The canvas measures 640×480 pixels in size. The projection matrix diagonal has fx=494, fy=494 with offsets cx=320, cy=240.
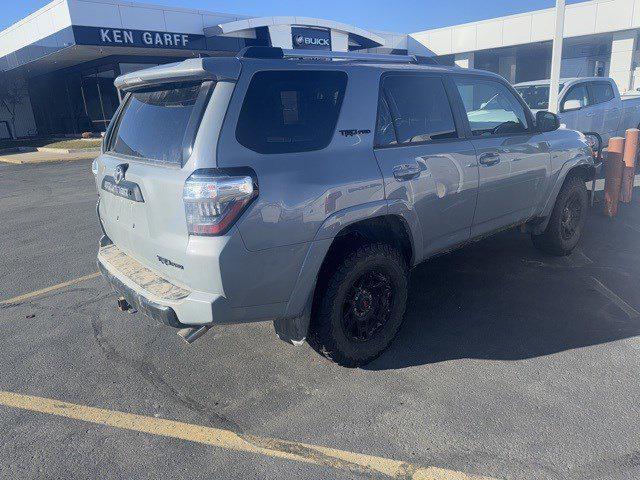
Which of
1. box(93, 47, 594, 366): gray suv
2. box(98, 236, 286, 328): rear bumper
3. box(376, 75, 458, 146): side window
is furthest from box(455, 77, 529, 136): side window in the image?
box(98, 236, 286, 328): rear bumper

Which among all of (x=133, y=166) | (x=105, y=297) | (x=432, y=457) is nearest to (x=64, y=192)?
(x=105, y=297)

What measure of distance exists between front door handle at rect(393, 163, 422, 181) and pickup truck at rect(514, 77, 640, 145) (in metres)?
6.97

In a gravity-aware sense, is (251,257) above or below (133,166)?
below

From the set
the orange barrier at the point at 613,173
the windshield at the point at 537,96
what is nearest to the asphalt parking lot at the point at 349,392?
the orange barrier at the point at 613,173

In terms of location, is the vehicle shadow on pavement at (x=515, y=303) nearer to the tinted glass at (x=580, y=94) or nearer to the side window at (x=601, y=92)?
the tinted glass at (x=580, y=94)

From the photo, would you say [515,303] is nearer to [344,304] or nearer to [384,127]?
[344,304]

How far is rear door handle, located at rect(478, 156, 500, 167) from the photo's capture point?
399 centimetres

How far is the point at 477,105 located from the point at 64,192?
9.62m

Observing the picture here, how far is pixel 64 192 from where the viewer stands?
10.9 metres

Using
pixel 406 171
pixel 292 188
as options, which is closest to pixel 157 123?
pixel 292 188

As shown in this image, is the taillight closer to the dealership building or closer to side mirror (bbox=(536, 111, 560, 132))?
side mirror (bbox=(536, 111, 560, 132))

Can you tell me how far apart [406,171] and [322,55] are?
0.95 metres

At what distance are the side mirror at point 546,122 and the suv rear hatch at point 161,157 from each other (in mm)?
3262

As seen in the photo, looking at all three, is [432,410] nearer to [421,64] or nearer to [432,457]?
[432,457]
